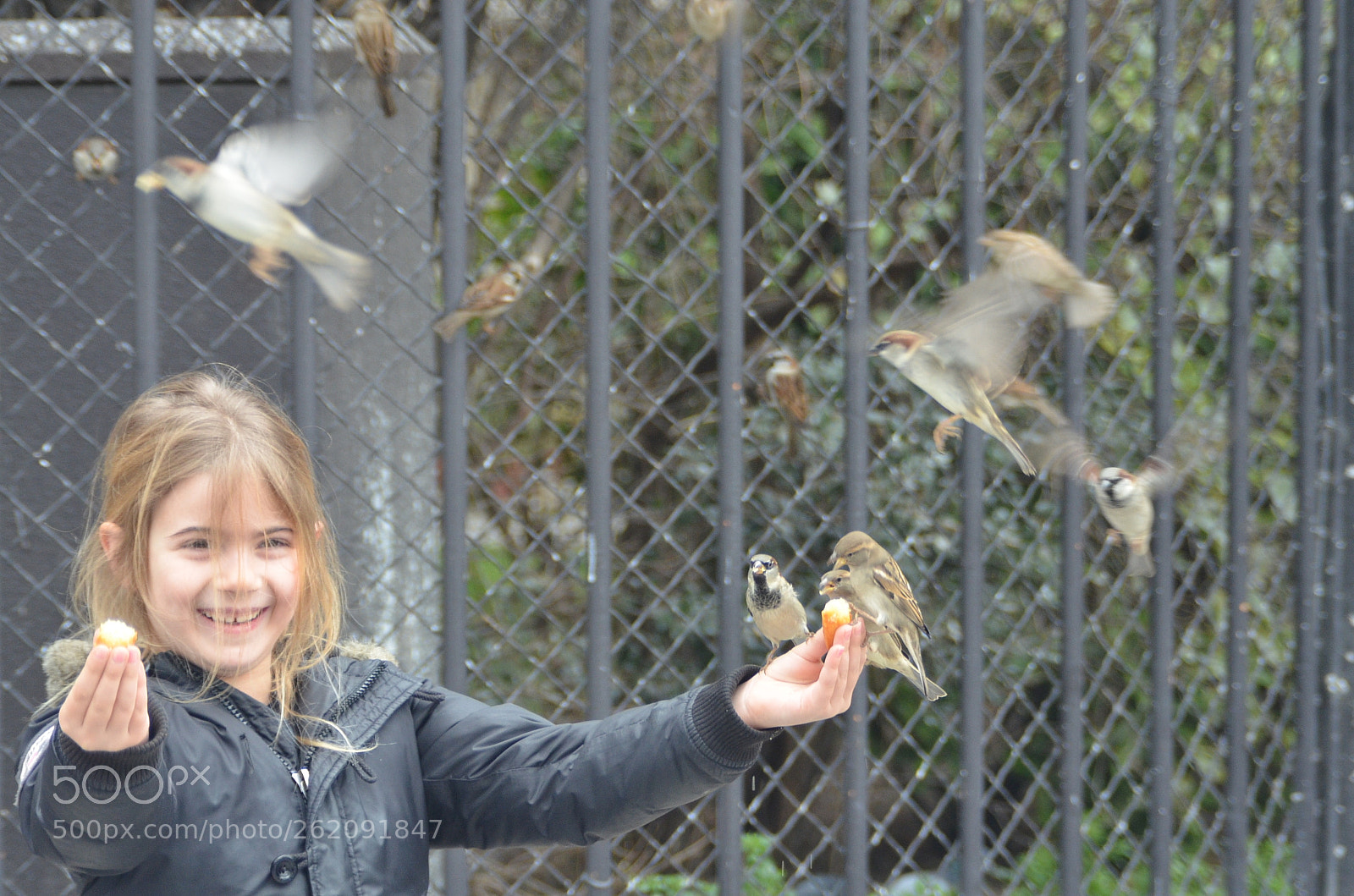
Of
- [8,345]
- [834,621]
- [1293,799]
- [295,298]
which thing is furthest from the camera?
[1293,799]

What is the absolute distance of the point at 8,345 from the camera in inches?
92.1

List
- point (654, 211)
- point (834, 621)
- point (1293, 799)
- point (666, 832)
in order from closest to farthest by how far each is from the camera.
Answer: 1. point (834, 621)
2. point (654, 211)
3. point (1293, 799)
4. point (666, 832)

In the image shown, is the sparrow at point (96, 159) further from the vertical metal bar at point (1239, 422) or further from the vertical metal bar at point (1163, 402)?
the vertical metal bar at point (1239, 422)

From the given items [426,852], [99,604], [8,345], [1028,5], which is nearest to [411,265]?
[8,345]

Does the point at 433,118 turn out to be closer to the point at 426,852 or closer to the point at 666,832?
the point at 426,852

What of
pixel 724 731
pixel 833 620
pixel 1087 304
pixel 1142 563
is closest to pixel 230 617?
pixel 724 731

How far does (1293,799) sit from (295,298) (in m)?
2.39

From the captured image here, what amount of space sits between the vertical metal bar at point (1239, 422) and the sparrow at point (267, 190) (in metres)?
1.86

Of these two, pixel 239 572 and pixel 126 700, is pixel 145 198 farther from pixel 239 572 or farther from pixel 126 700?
pixel 126 700

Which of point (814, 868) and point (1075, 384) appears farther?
point (814, 868)

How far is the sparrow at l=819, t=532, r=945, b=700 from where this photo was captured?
6.26 ft

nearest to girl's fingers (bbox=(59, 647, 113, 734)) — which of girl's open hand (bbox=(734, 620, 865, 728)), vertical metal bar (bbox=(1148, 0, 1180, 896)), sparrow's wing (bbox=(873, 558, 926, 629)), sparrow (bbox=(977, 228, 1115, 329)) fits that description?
girl's open hand (bbox=(734, 620, 865, 728))

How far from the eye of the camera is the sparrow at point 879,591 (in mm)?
1907

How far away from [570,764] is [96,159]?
152 cm
